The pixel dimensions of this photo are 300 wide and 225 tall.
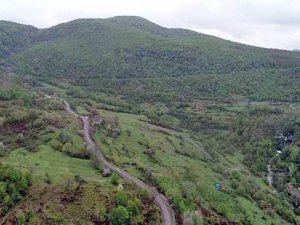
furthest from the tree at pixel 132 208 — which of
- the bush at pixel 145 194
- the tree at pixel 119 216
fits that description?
the bush at pixel 145 194

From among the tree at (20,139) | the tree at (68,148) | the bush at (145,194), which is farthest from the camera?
the tree at (20,139)

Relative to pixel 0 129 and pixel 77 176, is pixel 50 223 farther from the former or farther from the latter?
pixel 0 129

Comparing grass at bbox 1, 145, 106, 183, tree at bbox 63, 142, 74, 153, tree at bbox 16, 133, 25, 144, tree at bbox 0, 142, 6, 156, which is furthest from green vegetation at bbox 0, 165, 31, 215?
tree at bbox 16, 133, 25, 144

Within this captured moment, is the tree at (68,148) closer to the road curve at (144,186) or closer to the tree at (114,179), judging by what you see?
the road curve at (144,186)

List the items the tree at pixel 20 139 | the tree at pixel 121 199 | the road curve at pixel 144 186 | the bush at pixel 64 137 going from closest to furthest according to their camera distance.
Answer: the tree at pixel 121 199, the road curve at pixel 144 186, the tree at pixel 20 139, the bush at pixel 64 137

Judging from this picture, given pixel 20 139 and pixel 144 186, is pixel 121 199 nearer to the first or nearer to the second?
pixel 144 186

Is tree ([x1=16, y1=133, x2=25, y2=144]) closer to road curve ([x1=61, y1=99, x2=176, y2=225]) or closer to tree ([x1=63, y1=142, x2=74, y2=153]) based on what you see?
tree ([x1=63, y1=142, x2=74, y2=153])

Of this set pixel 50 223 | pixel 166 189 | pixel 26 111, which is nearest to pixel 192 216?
pixel 166 189

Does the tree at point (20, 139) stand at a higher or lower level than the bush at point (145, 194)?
higher
